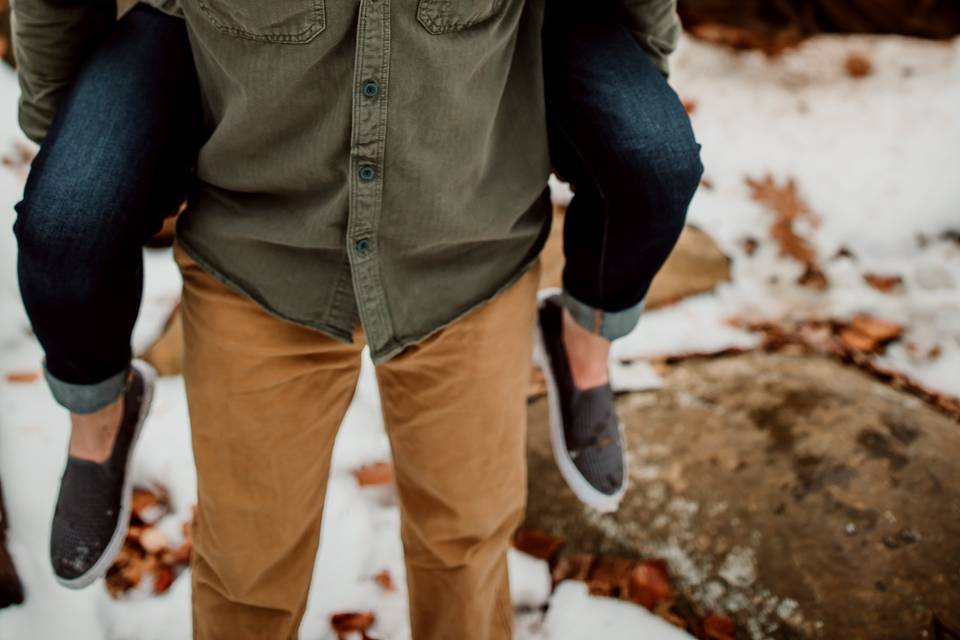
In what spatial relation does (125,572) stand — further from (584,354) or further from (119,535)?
(584,354)

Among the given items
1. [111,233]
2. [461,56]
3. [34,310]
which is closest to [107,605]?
[34,310]

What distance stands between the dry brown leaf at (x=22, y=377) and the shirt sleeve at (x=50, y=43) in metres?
1.13

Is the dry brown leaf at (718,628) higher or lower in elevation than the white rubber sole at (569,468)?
lower

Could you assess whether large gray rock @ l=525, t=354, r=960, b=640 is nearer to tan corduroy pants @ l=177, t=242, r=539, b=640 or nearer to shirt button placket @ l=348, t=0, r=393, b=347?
tan corduroy pants @ l=177, t=242, r=539, b=640

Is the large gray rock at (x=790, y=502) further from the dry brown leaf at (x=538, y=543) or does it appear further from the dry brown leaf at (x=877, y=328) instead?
the dry brown leaf at (x=877, y=328)

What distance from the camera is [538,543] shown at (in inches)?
78.3

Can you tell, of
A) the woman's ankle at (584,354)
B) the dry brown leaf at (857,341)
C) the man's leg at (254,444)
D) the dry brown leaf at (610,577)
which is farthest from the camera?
the dry brown leaf at (857,341)

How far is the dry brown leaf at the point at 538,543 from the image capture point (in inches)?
77.5

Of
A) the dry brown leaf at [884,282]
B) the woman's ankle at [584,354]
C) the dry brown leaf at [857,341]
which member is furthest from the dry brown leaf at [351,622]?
the dry brown leaf at [884,282]

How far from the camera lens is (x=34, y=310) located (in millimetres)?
1207

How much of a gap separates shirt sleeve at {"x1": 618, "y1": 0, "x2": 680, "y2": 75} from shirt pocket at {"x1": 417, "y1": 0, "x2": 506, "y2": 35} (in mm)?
318

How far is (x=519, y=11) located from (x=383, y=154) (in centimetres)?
29

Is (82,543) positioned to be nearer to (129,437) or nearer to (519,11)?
→ (129,437)

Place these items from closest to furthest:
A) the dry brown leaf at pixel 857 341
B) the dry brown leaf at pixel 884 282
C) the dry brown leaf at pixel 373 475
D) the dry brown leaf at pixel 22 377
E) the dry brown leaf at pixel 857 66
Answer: the dry brown leaf at pixel 373 475 → the dry brown leaf at pixel 22 377 → the dry brown leaf at pixel 857 341 → the dry brown leaf at pixel 884 282 → the dry brown leaf at pixel 857 66
